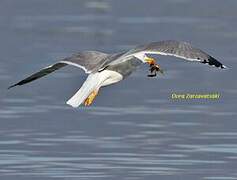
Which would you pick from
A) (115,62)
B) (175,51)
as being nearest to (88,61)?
(115,62)

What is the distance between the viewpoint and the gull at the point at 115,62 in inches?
514

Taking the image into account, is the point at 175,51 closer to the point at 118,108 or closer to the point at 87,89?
the point at 87,89

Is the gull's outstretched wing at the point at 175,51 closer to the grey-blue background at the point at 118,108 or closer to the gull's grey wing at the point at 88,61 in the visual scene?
the gull's grey wing at the point at 88,61

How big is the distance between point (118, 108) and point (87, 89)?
4455 mm

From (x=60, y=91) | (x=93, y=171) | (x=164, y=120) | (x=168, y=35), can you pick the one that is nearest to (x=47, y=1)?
(x=168, y=35)

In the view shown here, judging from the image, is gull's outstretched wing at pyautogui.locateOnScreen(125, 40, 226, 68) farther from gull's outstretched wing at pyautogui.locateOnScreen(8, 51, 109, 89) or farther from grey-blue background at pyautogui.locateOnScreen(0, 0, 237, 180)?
grey-blue background at pyautogui.locateOnScreen(0, 0, 237, 180)

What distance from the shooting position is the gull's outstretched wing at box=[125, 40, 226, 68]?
13.0 m

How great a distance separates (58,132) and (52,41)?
6646mm

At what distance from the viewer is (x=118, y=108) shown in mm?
17750

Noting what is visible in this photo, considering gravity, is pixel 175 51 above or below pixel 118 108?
above

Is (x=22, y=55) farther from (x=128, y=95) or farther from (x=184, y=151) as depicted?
(x=184, y=151)

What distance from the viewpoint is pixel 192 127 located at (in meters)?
16.6

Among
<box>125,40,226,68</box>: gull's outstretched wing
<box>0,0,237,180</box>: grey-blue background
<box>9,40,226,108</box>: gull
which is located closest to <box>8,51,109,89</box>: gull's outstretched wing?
<box>9,40,226,108</box>: gull

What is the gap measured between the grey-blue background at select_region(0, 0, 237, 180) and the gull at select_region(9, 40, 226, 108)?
3.60 feet
